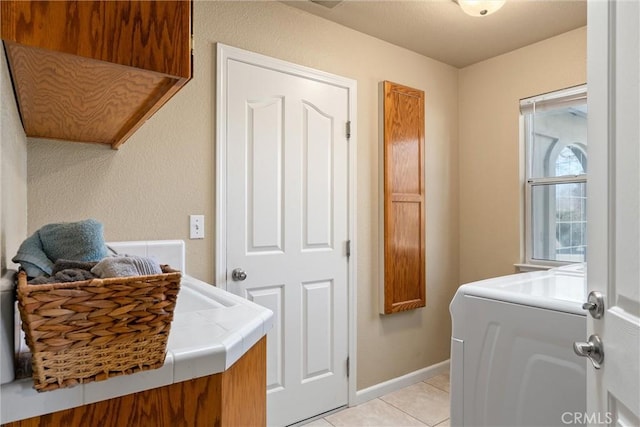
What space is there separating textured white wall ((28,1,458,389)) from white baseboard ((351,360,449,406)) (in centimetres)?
4

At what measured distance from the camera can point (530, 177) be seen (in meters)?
2.90

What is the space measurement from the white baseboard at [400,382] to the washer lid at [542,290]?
1373 mm

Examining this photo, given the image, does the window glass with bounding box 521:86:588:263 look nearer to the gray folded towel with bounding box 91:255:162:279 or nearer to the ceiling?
the ceiling

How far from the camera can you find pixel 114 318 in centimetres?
61

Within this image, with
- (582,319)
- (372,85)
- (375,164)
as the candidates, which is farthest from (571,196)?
(582,319)

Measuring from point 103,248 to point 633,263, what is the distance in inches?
40.8

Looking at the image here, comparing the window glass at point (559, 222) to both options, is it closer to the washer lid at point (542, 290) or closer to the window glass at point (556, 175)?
the window glass at point (556, 175)

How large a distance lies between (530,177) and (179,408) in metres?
2.91

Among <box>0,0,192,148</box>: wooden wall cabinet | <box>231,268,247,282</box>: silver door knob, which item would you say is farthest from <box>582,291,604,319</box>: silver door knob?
<box>231,268,247,282</box>: silver door knob

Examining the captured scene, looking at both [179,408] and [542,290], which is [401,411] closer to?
[542,290]

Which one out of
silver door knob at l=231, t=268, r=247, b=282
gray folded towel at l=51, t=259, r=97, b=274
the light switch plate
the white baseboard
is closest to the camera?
gray folded towel at l=51, t=259, r=97, b=274

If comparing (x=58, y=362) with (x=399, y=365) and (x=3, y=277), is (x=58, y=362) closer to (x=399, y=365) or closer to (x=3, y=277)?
(x=3, y=277)

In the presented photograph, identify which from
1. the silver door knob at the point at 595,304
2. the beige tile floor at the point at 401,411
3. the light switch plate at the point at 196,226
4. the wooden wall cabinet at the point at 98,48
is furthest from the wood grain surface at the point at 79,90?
the beige tile floor at the point at 401,411

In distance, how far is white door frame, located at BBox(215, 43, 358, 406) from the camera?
2.03 meters
